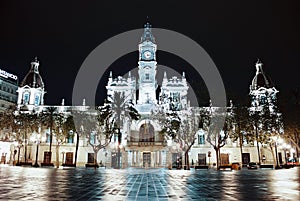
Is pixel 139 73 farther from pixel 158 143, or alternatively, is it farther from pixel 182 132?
pixel 182 132

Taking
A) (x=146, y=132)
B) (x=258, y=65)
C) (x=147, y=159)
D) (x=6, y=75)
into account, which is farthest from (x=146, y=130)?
(x=6, y=75)

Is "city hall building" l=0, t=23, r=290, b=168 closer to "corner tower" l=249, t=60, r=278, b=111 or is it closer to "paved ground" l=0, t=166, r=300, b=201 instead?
"corner tower" l=249, t=60, r=278, b=111

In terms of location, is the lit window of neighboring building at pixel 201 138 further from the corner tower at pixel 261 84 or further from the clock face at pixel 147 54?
the clock face at pixel 147 54

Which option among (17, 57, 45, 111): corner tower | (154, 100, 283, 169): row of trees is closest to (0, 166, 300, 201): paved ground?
(154, 100, 283, 169): row of trees

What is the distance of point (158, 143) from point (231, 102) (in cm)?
2444

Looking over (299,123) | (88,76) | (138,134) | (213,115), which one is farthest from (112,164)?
(299,123)

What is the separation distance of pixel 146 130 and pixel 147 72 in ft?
53.8

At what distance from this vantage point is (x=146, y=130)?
71875mm

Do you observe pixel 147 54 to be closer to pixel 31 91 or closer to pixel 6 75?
pixel 31 91

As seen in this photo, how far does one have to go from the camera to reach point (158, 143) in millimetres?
67250

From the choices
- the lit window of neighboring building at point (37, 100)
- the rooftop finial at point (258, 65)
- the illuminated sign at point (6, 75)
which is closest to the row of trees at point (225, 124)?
the rooftop finial at point (258, 65)

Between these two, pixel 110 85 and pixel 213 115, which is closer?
pixel 213 115

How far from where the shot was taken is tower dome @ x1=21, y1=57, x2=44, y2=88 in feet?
266

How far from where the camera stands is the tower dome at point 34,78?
8112 centimetres
